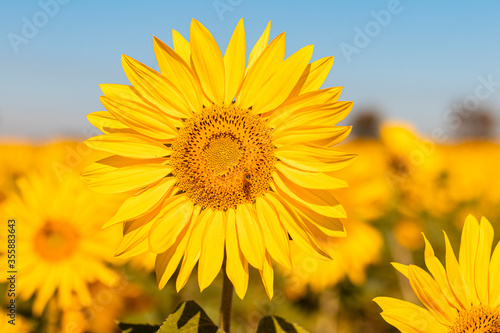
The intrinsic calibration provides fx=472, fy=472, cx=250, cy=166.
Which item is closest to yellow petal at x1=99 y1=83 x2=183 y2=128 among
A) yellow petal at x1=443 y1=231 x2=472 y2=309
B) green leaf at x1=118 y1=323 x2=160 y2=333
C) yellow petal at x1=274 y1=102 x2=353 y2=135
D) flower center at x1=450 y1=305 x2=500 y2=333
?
yellow petal at x1=274 y1=102 x2=353 y2=135

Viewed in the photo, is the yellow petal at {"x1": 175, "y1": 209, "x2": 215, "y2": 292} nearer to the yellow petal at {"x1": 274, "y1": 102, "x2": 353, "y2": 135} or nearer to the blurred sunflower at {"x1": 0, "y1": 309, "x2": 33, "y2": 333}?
the yellow petal at {"x1": 274, "y1": 102, "x2": 353, "y2": 135}

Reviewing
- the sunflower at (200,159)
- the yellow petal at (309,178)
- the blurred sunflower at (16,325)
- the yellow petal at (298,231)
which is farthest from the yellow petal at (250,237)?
the blurred sunflower at (16,325)

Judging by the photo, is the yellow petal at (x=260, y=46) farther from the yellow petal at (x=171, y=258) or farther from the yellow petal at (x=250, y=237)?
the yellow petal at (x=171, y=258)

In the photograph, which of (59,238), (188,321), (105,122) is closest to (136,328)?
(188,321)

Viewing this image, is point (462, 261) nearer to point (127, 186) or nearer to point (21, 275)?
point (127, 186)

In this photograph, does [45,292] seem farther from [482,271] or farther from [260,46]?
[482,271]

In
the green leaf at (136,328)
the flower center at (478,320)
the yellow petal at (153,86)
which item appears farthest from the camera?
the green leaf at (136,328)

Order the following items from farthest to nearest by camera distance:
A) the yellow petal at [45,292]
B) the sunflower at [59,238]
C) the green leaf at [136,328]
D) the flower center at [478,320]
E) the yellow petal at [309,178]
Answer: the sunflower at [59,238] < the yellow petal at [45,292] < the green leaf at [136,328] < the yellow petal at [309,178] < the flower center at [478,320]

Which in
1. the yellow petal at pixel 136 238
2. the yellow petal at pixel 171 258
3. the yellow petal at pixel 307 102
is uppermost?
the yellow petal at pixel 307 102
